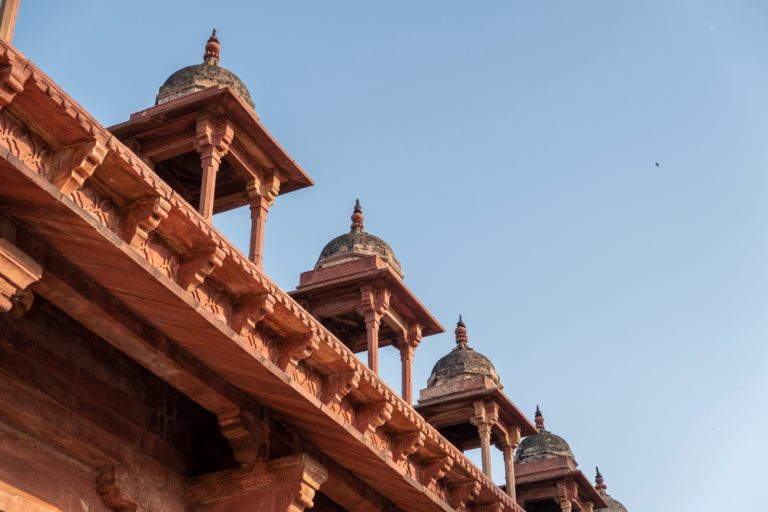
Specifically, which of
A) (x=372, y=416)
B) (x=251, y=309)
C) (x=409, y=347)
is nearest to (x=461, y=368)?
(x=409, y=347)

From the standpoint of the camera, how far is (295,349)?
855 cm

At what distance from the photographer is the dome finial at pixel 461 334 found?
17.3m

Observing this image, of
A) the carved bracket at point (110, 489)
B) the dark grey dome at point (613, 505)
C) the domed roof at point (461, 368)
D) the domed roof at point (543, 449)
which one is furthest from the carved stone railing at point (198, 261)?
the dark grey dome at point (613, 505)

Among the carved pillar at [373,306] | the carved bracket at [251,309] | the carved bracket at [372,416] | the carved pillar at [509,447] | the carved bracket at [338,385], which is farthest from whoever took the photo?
the carved pillar at [509,447]

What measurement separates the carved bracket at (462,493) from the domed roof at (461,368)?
4426 millimetres

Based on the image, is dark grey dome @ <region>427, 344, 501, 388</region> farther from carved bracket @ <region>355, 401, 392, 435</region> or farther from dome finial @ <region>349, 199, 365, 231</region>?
carved bracket @ <region>355, 401, 392, 435</region>

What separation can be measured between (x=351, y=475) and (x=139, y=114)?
3.93m

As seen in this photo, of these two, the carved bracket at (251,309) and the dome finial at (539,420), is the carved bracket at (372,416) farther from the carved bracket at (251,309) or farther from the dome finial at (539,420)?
the dome finial at (539,420)

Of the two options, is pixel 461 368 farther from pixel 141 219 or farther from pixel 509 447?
pixel 141 219

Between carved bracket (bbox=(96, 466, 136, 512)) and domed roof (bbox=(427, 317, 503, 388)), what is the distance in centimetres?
820

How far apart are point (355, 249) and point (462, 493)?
3.60 metres

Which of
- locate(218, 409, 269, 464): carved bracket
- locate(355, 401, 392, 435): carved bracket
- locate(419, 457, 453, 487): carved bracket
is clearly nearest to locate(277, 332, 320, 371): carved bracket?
locate(218, 409, 269, 464): carved bracket

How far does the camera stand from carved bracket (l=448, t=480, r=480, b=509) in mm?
11176

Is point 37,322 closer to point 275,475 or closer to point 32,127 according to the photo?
point 32,127
